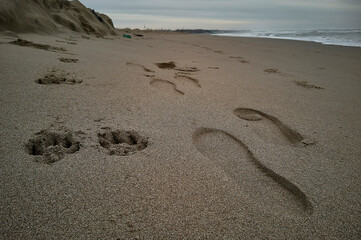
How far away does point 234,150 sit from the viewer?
1148 mm

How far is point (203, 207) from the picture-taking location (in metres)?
0.77

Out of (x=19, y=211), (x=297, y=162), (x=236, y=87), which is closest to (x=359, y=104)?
(x=236, y=87)

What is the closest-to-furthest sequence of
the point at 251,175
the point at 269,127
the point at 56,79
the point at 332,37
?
1. the point at 251,175
2. the point at 269,127
3. the point at 56,79
4. the point at 332,37

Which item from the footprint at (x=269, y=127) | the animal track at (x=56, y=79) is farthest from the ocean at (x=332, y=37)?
the animal track at (x=56, y=79)

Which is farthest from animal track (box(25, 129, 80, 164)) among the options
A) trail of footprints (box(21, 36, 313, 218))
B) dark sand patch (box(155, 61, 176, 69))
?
dark sand patch (box(155, 61, 176, 69))

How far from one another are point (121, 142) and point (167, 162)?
12.3 inches

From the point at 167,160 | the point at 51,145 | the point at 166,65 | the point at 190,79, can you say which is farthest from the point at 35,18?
the point at 167,160

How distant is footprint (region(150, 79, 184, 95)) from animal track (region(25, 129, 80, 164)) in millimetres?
990

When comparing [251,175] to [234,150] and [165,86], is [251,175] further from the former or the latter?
[165,86]

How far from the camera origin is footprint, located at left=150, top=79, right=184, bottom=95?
190 cm

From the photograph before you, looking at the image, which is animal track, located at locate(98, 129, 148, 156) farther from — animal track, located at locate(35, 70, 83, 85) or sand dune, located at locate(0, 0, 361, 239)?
animal track, located at locate(35, 70, 83, 85)

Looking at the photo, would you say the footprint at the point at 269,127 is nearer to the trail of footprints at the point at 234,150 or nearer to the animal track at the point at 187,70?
the trail of footprints at the point at 234,150

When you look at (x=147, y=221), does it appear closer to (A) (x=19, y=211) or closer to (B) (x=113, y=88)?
(A) (x=19, y=211)

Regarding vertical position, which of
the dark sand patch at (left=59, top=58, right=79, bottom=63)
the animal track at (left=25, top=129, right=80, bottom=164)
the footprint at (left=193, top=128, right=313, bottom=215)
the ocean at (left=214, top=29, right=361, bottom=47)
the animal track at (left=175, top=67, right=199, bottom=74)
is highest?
the ocean at (left=214, top=29, right=361, bottom=47)
